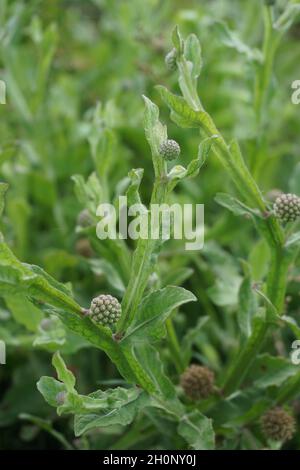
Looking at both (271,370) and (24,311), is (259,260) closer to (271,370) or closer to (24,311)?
(271,370)

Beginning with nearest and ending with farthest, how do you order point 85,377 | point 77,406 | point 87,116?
point 77,406 < point 85,377 < point 87,116

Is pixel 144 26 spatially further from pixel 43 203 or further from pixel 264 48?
pixel 264 48

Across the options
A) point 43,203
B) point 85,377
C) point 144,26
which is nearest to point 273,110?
point 144,26

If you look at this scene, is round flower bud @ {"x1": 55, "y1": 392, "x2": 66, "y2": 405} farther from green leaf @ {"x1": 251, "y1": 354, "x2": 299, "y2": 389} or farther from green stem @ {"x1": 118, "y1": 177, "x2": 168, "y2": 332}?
green leaf @ {"x1": 251, "y1": 354, "x2": 299, "y2": 389}

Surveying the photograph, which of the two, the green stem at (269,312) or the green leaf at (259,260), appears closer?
the green stem at (269,312)

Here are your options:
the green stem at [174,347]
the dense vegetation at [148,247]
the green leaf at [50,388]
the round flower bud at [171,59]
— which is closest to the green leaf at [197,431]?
the dense vegetation at [148,247]

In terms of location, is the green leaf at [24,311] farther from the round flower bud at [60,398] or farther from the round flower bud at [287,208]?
the round flower bud at [287,208]

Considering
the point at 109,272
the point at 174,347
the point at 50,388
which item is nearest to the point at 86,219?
the point at 109,272
